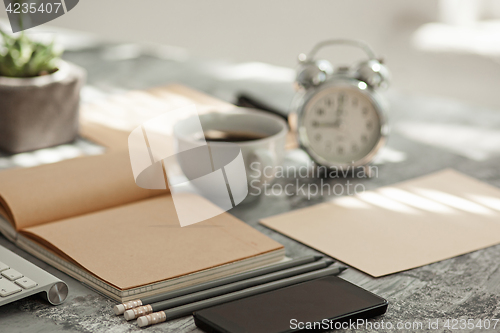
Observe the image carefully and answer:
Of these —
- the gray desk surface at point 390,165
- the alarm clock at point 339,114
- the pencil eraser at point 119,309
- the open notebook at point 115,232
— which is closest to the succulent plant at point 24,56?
the gray desk surface at point 390,165

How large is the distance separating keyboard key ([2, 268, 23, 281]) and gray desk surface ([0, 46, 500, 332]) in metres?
0.03

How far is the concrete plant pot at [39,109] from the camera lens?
3.22 feet

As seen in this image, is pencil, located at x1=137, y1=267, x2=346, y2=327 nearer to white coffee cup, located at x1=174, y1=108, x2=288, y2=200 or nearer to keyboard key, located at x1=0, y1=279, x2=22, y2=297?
keyboard key, located at x1=0, y1=279, x2=22, y2=297

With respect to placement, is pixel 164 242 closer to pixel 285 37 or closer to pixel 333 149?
pixel 333 149

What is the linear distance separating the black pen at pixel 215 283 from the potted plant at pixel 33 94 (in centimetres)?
55

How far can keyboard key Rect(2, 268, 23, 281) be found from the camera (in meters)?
0.59

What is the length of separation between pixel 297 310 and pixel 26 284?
0.92 ft

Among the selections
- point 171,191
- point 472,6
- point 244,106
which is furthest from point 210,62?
point 472,6

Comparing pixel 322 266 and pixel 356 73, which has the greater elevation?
pixel 356 73

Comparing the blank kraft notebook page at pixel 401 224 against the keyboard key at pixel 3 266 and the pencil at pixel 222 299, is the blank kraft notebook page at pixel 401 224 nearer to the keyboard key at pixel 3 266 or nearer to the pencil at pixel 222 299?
the pencil at pixel 222 299

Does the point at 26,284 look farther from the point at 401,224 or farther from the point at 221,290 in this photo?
the point at 401,224

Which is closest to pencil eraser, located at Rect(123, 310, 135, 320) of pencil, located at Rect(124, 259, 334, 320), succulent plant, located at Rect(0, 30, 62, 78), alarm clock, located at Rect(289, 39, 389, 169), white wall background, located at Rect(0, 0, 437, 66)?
pencil, located at Rect(124, 259, 334, 320)

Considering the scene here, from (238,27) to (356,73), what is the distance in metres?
1.63

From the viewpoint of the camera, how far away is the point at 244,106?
4.08 feet
